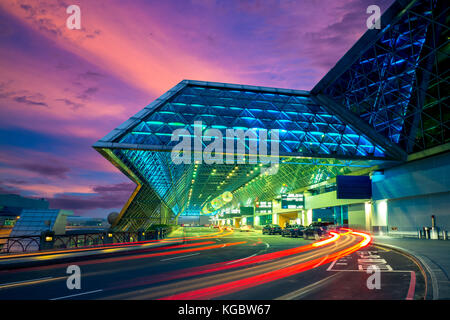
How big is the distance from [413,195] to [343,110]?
1218 cm

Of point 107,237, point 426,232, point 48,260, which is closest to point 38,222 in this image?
point 107,237

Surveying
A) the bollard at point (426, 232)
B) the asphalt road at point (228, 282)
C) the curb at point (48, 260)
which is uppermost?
the asphalt road at point (228, 282)

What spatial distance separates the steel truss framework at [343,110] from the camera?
2666 cm

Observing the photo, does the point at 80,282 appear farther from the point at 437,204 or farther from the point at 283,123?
the point at 437,204

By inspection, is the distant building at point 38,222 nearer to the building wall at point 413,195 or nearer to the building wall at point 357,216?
the building wall at point 357,216

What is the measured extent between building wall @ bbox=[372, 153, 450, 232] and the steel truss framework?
2.02 meters

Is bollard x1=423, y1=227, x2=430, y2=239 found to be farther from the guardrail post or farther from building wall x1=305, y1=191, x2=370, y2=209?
the guardrail post

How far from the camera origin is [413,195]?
33.3m

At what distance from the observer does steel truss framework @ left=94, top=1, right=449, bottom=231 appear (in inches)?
1049

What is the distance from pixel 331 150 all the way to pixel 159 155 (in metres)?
18.9

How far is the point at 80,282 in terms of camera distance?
11.0 m

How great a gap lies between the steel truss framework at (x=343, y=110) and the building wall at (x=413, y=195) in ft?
6.63

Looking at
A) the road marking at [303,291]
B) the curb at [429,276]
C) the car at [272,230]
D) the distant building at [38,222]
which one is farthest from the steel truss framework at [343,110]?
the road marking at [303,291]

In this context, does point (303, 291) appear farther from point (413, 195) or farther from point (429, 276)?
point (413, 195)
